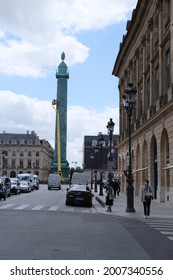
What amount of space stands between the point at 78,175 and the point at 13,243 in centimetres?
3901

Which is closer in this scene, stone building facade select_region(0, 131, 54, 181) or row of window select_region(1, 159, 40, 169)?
stone building facade select_region(0, 131, 54, 181)

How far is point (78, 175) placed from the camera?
50.5m

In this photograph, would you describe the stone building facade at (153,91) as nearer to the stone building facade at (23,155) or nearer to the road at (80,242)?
the road at (80,242)

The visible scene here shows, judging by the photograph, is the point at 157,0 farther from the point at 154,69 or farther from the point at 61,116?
the point at 61,116

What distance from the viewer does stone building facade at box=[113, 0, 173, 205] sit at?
31.9 metres

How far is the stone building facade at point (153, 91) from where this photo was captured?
31.9 m

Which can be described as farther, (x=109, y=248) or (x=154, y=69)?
(x=154, y=69)

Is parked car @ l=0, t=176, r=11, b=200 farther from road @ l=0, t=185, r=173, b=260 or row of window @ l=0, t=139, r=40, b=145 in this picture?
row of window @ l=0, t=139, r=40, b=145

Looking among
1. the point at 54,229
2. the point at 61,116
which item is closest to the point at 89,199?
the point at 54,229

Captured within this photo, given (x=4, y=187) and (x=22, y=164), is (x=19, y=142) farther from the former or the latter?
(x=4, y=187)

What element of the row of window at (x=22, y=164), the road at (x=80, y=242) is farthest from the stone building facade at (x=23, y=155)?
the road at (x=80, y=242)

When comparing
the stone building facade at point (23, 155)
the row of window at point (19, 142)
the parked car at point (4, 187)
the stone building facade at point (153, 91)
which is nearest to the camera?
the stone building facade at point (153, 91)

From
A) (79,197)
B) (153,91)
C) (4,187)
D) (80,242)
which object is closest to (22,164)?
(4,187)

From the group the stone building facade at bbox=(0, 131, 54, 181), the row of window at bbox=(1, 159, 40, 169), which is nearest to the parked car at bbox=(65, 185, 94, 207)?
the stone building facade at bbox=(0, 131, 54, 181)
